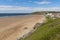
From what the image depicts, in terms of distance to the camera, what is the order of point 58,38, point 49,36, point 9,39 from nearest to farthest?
point 58,38
point 49,36
point 9,39

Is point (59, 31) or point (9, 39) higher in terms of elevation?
point (59, 31)

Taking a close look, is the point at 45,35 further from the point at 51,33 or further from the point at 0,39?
the point at 0,39

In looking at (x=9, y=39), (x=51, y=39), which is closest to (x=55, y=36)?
(x=51, y=39)

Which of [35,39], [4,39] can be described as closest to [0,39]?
[4,39]

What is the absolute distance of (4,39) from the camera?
17703 mm

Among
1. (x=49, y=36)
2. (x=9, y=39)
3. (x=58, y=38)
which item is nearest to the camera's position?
(x=58, y=38)

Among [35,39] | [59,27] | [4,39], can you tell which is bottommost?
[4,39]

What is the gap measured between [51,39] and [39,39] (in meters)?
0.38

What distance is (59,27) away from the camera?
4.62m

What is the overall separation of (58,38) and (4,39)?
1413 cm

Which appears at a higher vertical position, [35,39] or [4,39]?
[35,39]

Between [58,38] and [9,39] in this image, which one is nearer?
[58,38]

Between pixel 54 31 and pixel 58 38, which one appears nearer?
pixel 58 38

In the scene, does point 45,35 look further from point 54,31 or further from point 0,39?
point 0,39
